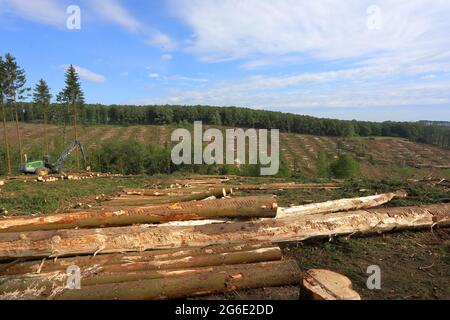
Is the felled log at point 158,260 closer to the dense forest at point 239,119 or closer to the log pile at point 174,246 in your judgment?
the log pile at point 174,246

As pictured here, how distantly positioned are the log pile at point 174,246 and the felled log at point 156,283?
0.04ft

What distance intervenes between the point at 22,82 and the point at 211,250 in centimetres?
3070

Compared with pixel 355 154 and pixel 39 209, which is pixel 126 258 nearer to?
pixel 39 209

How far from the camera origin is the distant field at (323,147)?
56938mm

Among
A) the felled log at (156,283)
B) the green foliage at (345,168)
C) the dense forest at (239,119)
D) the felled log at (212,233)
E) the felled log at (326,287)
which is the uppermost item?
the dense forest at (239,119)

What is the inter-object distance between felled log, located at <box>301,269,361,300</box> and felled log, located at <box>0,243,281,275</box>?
1359mm

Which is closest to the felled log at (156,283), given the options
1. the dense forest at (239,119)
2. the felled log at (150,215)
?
the felled log at (150,215)

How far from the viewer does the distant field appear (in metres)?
56.9

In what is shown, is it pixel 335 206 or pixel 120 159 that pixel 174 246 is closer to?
pixel 335 206

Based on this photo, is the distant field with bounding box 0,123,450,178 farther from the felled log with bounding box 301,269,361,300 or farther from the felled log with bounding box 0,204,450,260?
the felled log with bounding box 301,269,361,300

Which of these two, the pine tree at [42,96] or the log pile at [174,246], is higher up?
the pine tree at [42,96]
